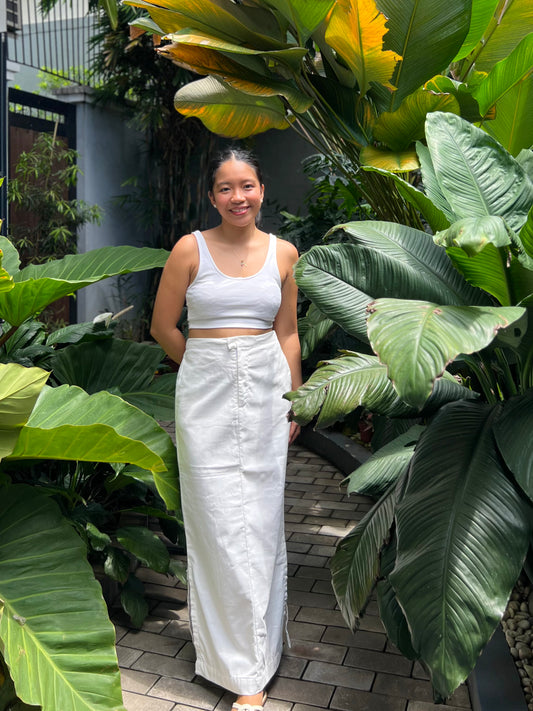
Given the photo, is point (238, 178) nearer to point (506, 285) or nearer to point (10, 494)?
point (506, 285)

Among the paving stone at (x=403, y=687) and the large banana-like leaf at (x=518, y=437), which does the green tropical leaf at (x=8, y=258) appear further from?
the paving stone at (x=403, y=687)

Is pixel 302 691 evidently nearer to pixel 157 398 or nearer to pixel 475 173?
pixel 157 398

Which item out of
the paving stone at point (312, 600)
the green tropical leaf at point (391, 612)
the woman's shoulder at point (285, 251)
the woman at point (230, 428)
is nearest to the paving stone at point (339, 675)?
the woman at point (230, 428)

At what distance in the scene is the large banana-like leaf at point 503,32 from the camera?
10.2 feet

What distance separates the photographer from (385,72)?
9.38 ft

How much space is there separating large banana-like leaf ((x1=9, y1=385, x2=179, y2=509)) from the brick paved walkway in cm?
64

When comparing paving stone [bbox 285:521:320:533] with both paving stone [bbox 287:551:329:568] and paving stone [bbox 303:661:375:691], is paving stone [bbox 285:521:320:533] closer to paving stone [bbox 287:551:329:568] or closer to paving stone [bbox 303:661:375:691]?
paving stone [bbox 287:551:329:568]

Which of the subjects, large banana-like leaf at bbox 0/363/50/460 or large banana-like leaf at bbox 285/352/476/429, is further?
large banana-like leaf at bbox 0/363/50/460

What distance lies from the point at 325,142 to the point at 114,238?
589 cm

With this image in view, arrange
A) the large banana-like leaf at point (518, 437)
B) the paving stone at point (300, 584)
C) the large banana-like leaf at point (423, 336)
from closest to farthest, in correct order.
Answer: the large banana-like leaf at point (423, 336) < the large banana-like leaf at point (518, 437) < the paving stone at point (300, 584)

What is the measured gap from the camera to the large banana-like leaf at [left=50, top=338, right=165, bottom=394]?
10.8 feet

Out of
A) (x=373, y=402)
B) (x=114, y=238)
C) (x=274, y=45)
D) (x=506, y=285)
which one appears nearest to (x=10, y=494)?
(x=373, y=402)

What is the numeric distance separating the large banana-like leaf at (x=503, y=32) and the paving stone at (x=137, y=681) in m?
2.77

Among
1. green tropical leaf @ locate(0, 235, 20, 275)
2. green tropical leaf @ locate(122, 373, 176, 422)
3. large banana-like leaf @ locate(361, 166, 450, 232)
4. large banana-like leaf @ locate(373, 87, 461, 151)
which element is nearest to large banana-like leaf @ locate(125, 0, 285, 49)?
large banana-like leaf @ locate(373, 87, 461, 151)
